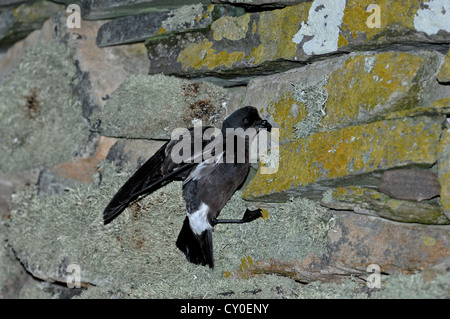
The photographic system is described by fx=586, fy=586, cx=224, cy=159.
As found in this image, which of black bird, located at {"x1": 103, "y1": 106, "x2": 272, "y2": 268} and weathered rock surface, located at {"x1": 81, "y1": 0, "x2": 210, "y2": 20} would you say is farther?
weathered rock surface, located at {"x1": 81, "y1": 0, "x2": 210, "y2": 20}

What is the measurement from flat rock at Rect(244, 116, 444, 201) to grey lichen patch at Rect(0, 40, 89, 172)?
206 cm

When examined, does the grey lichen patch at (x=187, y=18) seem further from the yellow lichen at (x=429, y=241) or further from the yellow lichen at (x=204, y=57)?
the yellow lichen at (x=429, y=241)

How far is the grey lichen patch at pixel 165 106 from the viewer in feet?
14.7

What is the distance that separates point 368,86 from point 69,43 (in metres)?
2.97

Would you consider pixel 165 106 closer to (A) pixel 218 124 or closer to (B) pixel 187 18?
(A) pixel 218 124

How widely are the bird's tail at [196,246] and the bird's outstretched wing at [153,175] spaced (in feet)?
1.23

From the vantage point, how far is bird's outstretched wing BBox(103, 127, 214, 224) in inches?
164

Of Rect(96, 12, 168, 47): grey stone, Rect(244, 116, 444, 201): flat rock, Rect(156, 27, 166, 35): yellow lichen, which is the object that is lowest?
Rect(244, 116, 444, 201): flat rock

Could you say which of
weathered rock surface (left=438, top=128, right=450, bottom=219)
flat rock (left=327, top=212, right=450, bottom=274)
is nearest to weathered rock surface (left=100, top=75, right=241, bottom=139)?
flat rock (left=327, top=212, right=450, bottom=274)

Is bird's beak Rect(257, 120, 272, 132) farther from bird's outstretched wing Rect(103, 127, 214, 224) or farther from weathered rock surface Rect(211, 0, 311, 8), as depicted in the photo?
weathered rock surface Rect(211, 0, 311, 8)

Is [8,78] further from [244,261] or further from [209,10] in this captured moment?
[244,261]

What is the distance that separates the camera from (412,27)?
3148mm

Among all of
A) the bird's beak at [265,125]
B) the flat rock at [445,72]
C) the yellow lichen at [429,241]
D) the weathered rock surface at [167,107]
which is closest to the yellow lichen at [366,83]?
the flat rock at [445,72]

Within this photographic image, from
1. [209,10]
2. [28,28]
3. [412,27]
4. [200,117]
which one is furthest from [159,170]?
[28,28]
